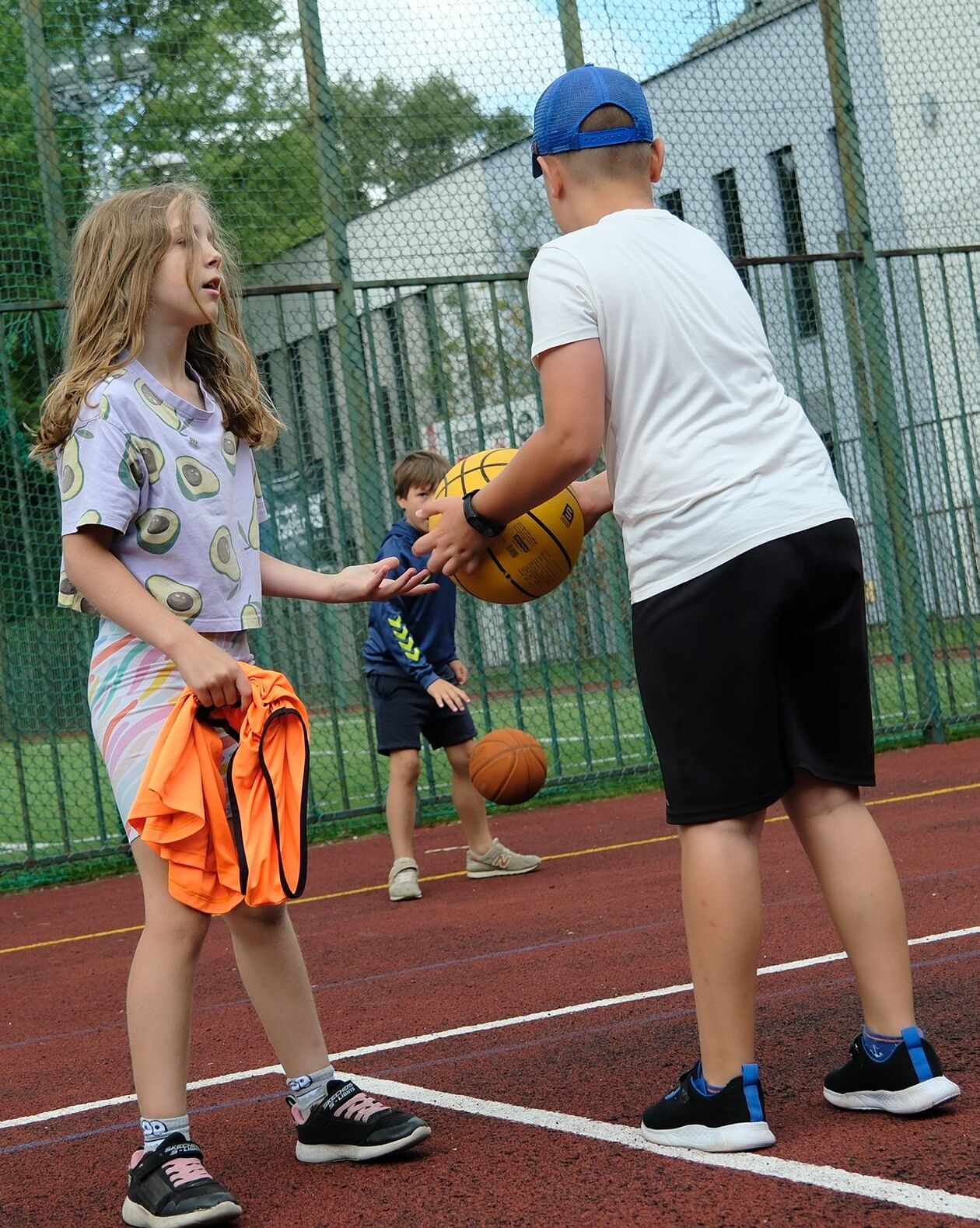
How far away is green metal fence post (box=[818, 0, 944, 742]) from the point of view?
1045cm

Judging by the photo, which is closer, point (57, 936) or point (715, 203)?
point (57, 936)

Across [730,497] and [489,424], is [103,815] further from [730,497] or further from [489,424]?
[730,497]

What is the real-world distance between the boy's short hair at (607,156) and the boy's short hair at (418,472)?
3.55m

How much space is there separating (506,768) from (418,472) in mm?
1409

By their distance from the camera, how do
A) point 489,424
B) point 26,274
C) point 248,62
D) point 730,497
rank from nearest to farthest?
point 730,497 < point 26,274 < point 248,62 < point 489,424

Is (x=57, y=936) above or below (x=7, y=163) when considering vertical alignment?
below

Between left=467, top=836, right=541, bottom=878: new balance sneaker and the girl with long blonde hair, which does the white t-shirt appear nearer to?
the girl with long blonde hair

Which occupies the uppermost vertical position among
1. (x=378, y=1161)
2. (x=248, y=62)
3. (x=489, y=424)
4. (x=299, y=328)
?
(x=248, y=62)

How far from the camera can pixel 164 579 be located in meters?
3.13

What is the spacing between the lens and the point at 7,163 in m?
8.84

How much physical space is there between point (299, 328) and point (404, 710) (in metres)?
3.31

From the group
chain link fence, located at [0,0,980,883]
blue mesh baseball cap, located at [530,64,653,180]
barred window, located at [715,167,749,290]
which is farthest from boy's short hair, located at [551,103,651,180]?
barred window, located at [715,167,749,290]

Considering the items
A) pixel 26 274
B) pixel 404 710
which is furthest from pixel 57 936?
pixel 26 274

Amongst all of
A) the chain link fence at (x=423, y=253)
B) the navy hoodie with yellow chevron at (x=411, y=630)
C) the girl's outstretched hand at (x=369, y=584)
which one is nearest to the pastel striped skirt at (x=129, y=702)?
the girl's outstretched hand at (x=369, y=584)
